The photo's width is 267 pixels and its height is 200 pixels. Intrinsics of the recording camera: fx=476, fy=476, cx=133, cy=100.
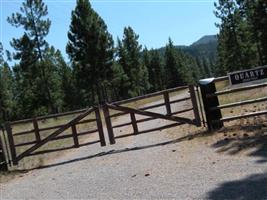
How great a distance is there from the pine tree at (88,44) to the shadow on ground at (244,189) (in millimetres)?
34549

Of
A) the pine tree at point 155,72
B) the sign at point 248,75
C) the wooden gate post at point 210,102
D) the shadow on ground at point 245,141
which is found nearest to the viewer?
the shadow on ground at point 245,141

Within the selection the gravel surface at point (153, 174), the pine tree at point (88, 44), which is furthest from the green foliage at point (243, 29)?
the gravel surface at point (153, 174)

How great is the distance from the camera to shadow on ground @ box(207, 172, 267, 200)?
6801 millimetres

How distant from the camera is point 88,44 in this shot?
41906 mm

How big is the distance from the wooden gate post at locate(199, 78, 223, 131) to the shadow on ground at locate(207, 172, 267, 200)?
5.15 meters

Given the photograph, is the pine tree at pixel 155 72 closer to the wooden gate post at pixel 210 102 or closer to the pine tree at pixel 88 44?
the pine tree at pixel 88 44

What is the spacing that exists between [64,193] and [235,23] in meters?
44.7

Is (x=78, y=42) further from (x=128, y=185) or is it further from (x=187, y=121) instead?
(x=128, y=185)

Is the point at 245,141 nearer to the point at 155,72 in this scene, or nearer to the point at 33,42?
the point at 33,42

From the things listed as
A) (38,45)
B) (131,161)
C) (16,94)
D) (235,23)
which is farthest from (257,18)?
(131,161)

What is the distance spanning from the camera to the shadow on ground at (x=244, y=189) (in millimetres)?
6801

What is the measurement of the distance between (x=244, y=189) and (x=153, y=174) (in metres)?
2.57

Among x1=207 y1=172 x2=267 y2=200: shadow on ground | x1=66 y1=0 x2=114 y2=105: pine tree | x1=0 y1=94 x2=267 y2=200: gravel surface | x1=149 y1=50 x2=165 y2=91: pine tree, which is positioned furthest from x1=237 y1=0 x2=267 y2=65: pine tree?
x1=207 y1=172 x2=267 y2=200: shadow on ground

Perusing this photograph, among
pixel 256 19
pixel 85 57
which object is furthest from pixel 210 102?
pixel 256 19
